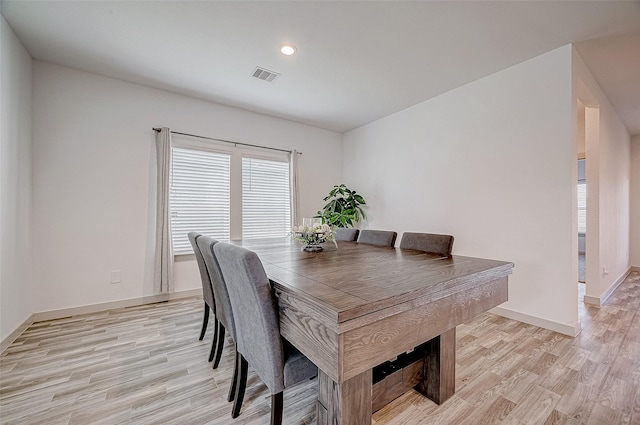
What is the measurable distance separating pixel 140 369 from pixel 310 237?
163 centimetres

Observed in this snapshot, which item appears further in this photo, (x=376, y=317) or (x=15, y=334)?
(x=15, y=334)

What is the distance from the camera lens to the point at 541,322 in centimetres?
270

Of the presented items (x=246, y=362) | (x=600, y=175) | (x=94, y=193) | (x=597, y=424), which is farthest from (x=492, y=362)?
(x=94, y=193)

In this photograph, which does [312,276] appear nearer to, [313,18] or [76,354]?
[313,18]

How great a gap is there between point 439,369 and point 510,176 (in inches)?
93.0

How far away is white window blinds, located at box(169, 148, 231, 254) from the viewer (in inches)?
144

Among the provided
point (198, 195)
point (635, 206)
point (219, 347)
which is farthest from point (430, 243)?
point (635, 206)

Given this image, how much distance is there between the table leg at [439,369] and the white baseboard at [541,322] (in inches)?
66.4

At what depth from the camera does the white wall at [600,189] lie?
127 inches

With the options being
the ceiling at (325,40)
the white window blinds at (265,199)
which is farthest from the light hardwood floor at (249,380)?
the ceiling at (325,40)

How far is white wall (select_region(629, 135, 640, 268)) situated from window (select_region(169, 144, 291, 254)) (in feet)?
21.9

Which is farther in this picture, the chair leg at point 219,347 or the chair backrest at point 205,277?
the chair backrest at point 205,277

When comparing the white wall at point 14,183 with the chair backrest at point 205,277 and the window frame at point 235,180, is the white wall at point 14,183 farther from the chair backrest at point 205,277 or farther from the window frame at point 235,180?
the window frame at point 235,180

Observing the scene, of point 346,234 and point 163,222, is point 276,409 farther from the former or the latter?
point 163,222
